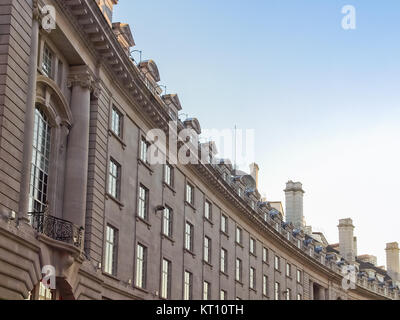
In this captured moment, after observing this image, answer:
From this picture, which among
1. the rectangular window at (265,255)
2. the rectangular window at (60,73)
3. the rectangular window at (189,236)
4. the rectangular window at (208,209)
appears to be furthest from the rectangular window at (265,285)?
the rectangular window at (60,73)

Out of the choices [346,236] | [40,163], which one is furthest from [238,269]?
[346,236]

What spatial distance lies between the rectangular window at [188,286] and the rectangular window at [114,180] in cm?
1173

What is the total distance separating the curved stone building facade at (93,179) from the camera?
25.9 meters

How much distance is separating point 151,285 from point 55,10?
17160mm

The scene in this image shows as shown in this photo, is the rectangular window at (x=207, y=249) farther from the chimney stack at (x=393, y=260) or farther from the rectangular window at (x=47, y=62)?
the chimney stack at (x=393, y=260)

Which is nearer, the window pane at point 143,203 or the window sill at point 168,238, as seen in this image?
the window pane at point 143,203

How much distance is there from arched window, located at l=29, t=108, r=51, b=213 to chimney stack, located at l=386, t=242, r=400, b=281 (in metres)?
102

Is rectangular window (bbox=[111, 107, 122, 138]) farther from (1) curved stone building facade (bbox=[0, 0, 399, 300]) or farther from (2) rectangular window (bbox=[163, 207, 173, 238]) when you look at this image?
(2) rectangular window (bbox=[163, 207, 173, 238])

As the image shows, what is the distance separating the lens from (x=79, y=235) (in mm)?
30203

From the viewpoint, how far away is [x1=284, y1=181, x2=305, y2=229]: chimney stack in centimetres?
10019

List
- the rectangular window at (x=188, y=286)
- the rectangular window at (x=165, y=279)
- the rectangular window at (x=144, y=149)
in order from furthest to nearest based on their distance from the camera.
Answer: the rectangular window at (x=188, y=286) → the rectangular window at (x=165, y=279) → the rectangular window at (x=144, y=149)
